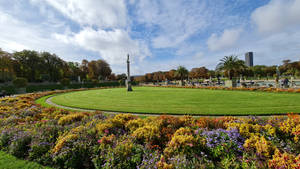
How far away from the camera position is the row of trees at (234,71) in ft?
104

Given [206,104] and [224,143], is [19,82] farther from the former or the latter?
[224,143]

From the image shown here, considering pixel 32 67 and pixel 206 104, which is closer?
pixel 206 104

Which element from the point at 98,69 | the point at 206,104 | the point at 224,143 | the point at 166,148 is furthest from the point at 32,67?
the point at 224,143

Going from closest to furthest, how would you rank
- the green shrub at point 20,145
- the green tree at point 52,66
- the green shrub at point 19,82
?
the green shrub at point 20,145
the green shrub at point 19,82
the green tree at point 52,66

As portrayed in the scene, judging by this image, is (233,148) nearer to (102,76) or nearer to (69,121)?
(69,121)

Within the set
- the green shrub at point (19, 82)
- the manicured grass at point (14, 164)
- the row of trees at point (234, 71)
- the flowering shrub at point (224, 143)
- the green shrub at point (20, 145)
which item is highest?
the row of trees at point (234, 71)

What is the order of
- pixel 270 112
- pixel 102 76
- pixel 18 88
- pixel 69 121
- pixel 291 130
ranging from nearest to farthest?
pixel 291 130, pixel 69 121, pixel 270 112, pixel 18 88, pixel 102 76

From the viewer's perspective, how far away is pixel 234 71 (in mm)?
34562

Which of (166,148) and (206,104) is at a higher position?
(166,148)

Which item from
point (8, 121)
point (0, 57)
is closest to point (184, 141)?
point (8, 121)

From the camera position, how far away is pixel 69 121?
5.82 metres

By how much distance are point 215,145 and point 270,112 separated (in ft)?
22.0

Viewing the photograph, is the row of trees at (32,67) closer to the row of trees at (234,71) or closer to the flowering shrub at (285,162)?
the row of trees at (234,71)

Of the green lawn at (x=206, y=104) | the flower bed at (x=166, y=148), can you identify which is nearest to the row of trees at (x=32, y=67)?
the green lawn at (x=206, y=104)
